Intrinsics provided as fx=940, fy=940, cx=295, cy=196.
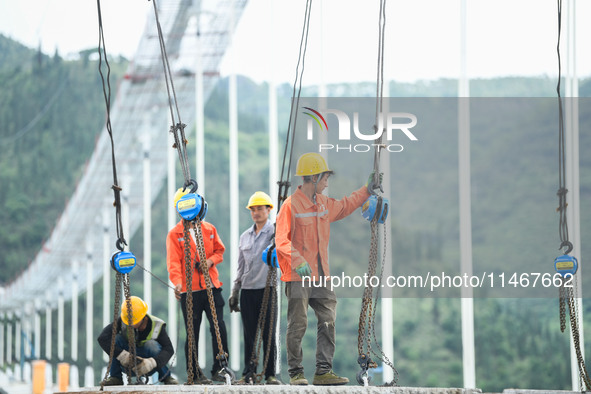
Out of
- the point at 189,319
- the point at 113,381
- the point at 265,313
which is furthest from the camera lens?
the point at 113,381

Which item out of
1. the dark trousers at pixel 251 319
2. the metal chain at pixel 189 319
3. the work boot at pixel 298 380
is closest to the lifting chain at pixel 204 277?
the metal chain at pixel 189 319

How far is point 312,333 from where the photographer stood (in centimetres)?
3444

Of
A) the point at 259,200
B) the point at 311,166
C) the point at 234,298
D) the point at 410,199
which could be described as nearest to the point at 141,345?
the point at 234,298

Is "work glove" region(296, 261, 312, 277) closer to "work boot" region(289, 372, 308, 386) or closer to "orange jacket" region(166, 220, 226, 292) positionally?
"work boot" region(289, 372, 308, 386)

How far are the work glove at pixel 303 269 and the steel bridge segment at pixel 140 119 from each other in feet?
45.2

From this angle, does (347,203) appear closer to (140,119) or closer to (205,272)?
(205,272)

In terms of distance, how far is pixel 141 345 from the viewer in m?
7.37

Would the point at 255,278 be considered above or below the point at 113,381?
above

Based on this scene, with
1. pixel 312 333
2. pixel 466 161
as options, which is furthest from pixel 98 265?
pixel 466 161

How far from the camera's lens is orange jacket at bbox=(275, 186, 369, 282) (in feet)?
20.9

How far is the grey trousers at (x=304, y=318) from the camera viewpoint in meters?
6.30

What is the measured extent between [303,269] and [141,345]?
73.2 inches

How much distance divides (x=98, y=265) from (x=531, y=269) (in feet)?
71.8

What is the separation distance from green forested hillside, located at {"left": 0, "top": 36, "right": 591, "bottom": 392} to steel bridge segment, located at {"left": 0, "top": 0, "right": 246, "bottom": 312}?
5.12 metres
